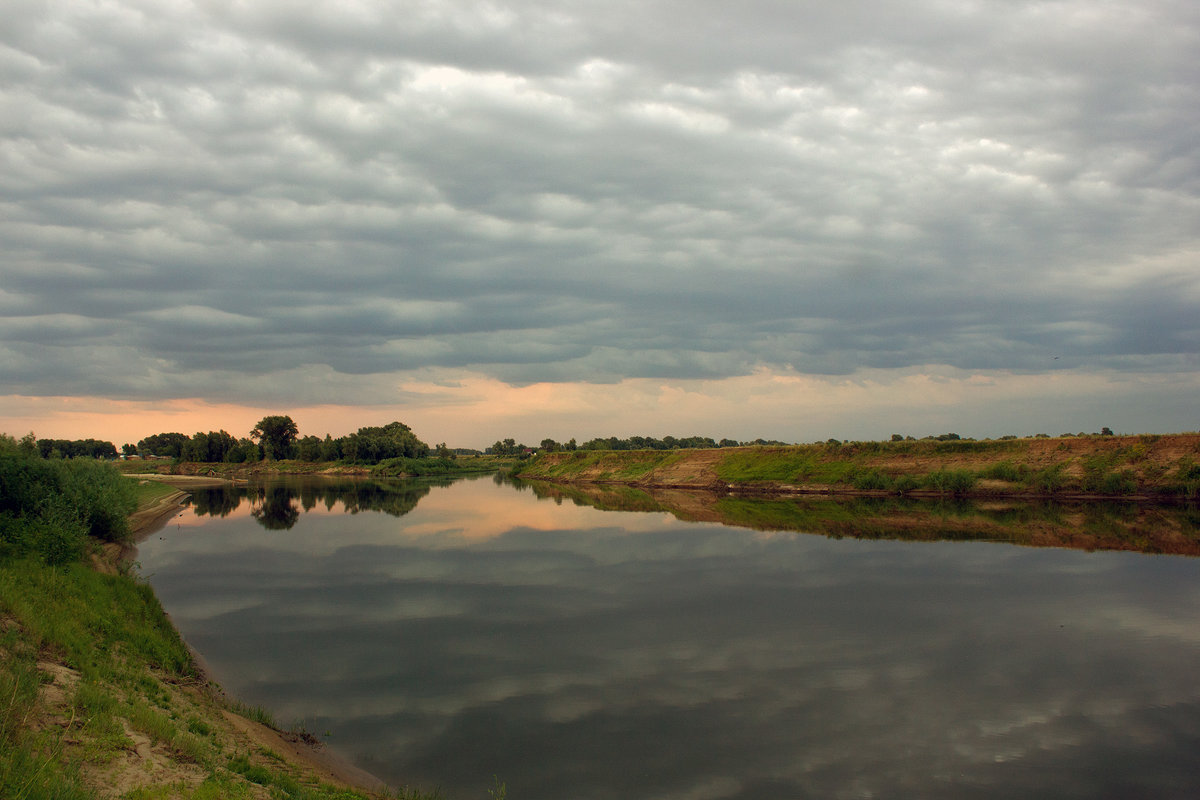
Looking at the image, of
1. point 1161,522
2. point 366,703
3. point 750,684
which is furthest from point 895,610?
point 1161,522

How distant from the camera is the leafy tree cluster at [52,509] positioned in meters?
20.6

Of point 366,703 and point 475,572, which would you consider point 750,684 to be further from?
point 475,572

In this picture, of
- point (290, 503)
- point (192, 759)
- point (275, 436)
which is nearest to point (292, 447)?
point (275, 436)

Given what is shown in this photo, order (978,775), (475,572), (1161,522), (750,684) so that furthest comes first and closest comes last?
(1161,522), (475,572), (750,684), (978,775)

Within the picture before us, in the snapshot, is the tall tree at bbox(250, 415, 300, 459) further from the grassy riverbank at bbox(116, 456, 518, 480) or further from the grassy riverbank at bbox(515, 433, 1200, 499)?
the grassy riverbank at bbox(515, 433, 1200, 499)

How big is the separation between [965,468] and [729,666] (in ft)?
189

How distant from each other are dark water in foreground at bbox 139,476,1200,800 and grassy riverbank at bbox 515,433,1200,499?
29.5 metres

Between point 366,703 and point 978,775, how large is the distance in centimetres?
1264

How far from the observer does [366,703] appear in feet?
49.8

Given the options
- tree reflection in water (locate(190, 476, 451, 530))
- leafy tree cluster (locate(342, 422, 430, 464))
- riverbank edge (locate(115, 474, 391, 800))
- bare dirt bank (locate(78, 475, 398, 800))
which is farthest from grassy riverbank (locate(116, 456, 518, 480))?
bare dirt bank (locate(78, 475, 398, 800))

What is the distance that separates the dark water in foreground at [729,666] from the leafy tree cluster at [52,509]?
399 cm

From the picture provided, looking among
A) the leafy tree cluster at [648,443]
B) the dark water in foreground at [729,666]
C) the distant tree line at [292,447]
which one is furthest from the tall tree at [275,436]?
the dark water in foreground at [729,666]

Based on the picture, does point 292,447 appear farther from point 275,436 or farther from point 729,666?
point 729,666

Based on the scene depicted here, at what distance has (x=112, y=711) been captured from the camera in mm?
10406
